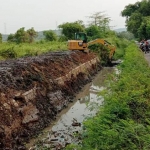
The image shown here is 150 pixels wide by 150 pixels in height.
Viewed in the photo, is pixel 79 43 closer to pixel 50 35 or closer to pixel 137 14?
pixel 50 35

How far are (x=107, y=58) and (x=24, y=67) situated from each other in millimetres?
17520

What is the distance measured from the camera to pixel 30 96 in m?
11.1

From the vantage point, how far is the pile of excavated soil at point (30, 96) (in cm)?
887

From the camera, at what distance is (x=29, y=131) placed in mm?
Result: 9570

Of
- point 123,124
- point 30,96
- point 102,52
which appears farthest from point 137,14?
point 123,124

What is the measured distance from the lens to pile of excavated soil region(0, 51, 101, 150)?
8.87 metres

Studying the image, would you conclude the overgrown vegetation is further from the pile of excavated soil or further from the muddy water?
the pile of excavated soil

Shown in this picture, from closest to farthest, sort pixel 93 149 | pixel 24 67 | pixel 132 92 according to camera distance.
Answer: pixel 93 149
pixel 132 92
pixel 24 67

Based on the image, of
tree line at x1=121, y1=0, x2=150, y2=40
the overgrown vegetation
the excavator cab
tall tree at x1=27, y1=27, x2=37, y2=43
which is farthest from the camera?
tree line at x1=121, y1=0, x2=150, y2=40

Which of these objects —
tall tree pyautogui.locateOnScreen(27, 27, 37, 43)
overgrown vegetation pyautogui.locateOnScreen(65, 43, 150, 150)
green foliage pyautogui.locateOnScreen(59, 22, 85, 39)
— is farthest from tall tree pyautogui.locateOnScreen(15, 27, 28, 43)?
overgrown vegetation pyautogui.locateOnScreen(65, 43, 150, 150)

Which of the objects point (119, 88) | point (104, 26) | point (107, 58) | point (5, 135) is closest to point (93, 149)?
point (5, 135)

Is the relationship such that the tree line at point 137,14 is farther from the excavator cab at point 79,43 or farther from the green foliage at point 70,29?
the excavator cab at point 79,43

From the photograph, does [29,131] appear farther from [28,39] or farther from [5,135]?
[28,39]

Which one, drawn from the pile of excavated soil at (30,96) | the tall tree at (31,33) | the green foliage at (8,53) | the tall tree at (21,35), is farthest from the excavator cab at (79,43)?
the tall tree at (31,33)
